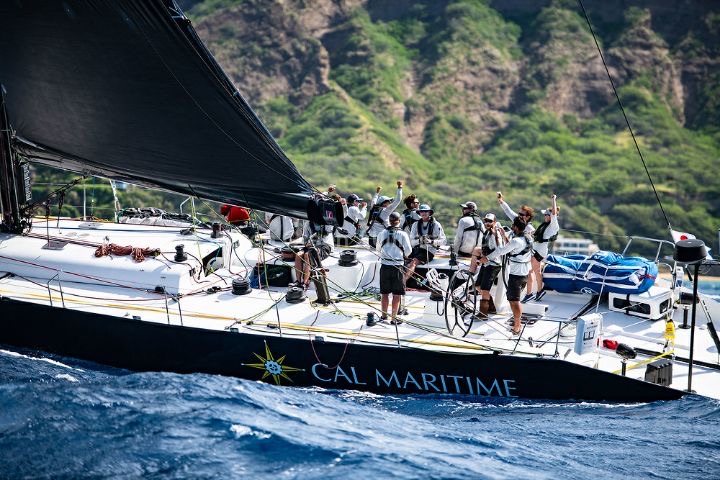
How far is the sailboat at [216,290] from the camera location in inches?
408

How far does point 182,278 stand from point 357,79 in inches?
1396

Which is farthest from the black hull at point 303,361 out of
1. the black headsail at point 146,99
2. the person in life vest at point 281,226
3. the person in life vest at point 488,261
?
the person in life vest at point 281,226

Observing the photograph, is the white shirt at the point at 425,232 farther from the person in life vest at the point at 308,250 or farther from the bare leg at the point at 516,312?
the bare leg at the point at 516,312

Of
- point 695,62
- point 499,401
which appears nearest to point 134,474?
point 499,401

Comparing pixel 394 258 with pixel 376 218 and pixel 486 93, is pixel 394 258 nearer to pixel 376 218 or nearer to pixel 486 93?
pixel 376 218

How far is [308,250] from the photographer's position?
11969 mm

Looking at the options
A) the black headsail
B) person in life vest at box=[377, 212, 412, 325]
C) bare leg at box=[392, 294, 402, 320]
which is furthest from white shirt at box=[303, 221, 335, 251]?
the black headsail

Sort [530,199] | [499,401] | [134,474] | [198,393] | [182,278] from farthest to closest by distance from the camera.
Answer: [530,199] → [182,278] → [499,401] → [198,393] → [134,474]

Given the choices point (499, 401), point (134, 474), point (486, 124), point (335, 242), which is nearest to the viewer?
point (134, 474)

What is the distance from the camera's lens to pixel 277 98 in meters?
45.9

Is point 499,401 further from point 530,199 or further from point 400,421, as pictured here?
point 530,199

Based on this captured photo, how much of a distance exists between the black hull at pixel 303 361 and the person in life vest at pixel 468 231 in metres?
2.49

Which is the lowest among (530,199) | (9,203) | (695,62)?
(530,199)

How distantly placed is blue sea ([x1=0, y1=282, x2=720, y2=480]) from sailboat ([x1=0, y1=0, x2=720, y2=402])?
43 cm
